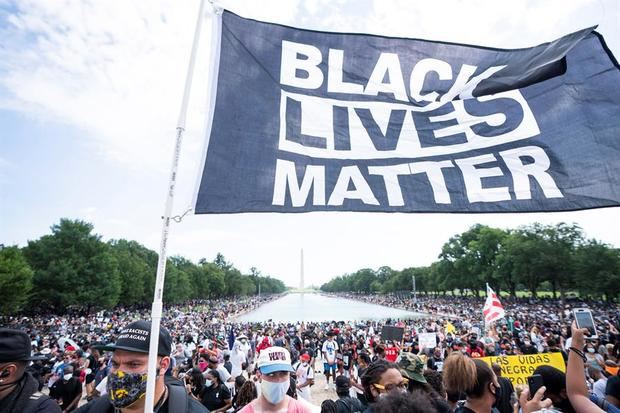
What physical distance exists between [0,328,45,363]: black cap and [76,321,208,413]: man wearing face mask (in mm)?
703

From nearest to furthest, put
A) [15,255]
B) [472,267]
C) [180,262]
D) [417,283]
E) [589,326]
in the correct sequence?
1. [589,326]
2. [15,255]
3. [472,267]
4. [180,262]
5. [417,283]

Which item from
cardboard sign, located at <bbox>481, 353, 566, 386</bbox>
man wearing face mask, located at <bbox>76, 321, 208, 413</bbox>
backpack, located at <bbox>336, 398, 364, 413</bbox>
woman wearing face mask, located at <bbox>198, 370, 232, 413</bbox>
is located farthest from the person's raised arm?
cardboard sign, located at <bbox>481, 353, 566, 386</bbox>

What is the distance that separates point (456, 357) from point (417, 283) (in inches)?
5567

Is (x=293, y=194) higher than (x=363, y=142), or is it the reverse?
(x=363, y=142)

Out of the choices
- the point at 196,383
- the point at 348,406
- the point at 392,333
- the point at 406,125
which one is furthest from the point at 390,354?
the point at 406,125

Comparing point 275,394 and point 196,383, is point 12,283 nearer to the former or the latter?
point 196,383

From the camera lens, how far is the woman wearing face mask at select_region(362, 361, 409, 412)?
3242mm

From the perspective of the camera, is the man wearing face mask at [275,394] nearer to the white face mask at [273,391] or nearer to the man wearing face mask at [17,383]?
the white face mask at [273,391]

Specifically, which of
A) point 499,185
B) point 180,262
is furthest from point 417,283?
point 499,185

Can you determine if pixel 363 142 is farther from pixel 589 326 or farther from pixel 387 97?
pixel 589 326

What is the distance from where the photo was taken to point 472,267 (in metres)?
90.3

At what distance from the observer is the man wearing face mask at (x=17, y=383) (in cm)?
262

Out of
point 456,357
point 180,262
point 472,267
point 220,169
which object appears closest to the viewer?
point 456,357

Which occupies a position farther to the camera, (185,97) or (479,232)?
(479,232)
